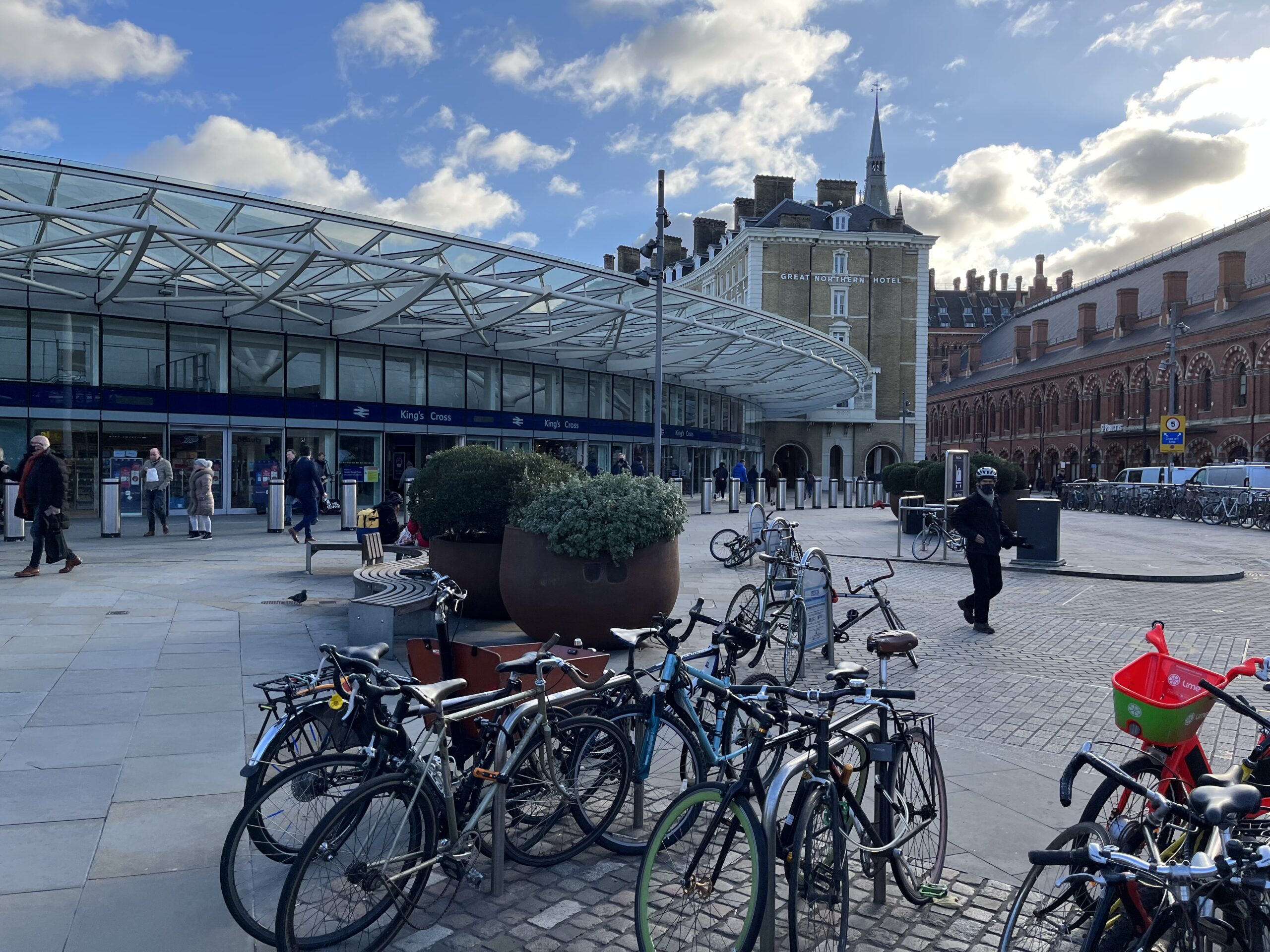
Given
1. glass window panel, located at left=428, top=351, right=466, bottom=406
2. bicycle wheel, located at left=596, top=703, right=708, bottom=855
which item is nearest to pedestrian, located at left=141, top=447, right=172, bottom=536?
glass window panel, located at left=428, top=351, right=466, bottom=406

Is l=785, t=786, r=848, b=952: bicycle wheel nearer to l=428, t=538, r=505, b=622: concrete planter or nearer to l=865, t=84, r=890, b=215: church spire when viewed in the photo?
l=428, t=538, r=505, b=622: concrete planter

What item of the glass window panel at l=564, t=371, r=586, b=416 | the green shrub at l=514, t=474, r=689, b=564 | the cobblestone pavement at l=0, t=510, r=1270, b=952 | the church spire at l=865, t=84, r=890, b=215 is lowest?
the cobblestone pavement at l=0, t=510, r=1270, b=952

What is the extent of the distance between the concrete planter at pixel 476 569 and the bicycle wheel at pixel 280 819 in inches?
217

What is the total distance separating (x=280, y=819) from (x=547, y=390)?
28946 mm

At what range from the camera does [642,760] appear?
423 centimetres

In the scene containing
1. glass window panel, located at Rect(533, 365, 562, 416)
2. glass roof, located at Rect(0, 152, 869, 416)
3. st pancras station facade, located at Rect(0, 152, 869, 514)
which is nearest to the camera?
glass roof, located at Rect(0, 152, 869, 416)

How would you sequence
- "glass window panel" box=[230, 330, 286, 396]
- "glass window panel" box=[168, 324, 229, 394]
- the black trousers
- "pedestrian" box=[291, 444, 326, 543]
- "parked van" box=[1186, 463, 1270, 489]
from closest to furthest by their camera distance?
the black trousers, "pedestrian" box=[291, 444, 326, 543], "glass window panel" box=[168, 324, 229, 394], "glass window panel" box=[230, 330, 286, 396], "parked van" box=[1186, 463, 1270, 489]

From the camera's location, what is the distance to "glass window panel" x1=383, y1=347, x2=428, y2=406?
2705cm

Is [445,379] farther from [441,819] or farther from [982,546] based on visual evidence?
[441,819]

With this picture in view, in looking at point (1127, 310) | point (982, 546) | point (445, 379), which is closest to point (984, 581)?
point (982, 546)

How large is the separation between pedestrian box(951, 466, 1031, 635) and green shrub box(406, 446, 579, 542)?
13.6 feet

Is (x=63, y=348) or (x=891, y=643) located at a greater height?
(x=63, y=348)

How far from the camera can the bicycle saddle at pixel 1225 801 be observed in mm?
2326

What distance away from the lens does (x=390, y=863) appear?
323 cm
